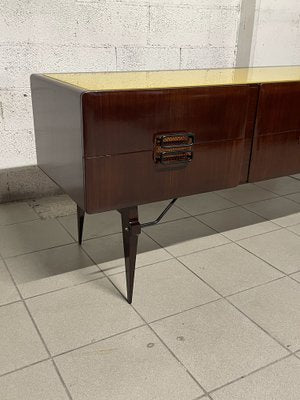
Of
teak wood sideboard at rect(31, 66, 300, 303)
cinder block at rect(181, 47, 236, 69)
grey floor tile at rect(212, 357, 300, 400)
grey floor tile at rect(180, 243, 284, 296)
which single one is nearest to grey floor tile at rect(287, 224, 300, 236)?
grey floor tile at rect(180, 243, 284, 296)

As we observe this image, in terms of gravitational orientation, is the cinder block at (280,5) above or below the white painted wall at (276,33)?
above

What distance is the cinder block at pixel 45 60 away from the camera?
7.04 ft

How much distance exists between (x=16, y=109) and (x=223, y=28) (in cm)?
145

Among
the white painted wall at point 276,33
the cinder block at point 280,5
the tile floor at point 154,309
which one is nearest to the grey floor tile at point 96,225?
the tile floor at point 154,309

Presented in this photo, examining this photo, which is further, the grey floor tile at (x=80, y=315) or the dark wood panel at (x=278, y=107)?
the dark wood panel at (x=278, y=107)

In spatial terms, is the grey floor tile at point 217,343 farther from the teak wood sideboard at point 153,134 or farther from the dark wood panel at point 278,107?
the dark wood panel at point 278,107

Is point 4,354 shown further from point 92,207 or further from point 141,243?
point 141,243

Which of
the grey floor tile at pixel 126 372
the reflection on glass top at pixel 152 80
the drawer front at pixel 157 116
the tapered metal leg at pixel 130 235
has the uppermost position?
the reflection on glass top at pixel 152 80

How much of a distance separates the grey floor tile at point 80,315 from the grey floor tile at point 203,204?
880mm

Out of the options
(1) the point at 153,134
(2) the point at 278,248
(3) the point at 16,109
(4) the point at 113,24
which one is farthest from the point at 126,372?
(4) the point at 113,24

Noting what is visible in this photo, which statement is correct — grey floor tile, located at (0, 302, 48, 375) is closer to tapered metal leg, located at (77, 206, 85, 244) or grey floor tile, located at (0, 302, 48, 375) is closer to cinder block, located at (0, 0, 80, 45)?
tapered metal leg, located at (77, 206, 85, 244)

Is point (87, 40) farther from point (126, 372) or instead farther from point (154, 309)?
point (126, 372)

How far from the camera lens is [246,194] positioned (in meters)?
2.59

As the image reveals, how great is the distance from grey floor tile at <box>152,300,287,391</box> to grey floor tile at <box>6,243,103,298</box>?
1.40 ft
